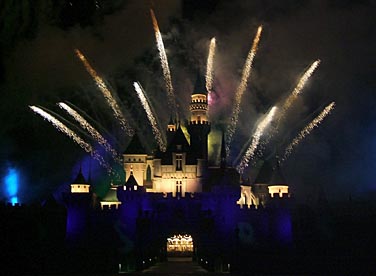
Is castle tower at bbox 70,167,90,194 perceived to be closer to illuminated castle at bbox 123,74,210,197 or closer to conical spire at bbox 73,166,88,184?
conical spire at bbox 73,166,88,184

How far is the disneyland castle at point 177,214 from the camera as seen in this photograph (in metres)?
64.2

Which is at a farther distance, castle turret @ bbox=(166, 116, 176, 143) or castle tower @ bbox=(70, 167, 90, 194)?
castle turret @ bbox=(166, 116, 176, 143)

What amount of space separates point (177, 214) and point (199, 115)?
18.1 meters

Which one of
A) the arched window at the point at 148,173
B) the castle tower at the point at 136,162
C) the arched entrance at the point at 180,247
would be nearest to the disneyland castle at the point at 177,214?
the castle tower at the point at 136,162

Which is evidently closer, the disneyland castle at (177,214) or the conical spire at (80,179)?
the disneyland castle at (177,214)

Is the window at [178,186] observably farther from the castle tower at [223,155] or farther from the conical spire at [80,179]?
the conical spire at [80,179]

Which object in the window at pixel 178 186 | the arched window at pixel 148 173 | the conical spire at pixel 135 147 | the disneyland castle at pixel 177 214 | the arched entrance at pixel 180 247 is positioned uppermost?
the conical spire at pixel 135 147

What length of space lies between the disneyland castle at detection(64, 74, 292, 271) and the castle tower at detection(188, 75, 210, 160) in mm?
4317

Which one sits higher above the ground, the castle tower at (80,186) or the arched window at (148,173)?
the arched window at (148,173)

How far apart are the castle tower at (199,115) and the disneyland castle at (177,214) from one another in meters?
4.32

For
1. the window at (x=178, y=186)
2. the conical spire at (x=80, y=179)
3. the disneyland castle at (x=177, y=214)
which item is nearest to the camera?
the disneyland castle at (x=177, y=214)

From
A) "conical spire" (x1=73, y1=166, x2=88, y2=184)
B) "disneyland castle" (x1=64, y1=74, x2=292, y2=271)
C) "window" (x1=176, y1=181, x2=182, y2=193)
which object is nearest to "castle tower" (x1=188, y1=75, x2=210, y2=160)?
"disneyland castle" (x1=64, y1=74, x2=292, y2=271)

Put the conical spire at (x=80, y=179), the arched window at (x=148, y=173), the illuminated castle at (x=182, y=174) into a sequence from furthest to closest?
the arched window at (x=148, y=173), the illuminated castle at (x=182, y=174), the conical spire at (x=80, y=179)

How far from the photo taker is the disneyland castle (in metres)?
64.2
